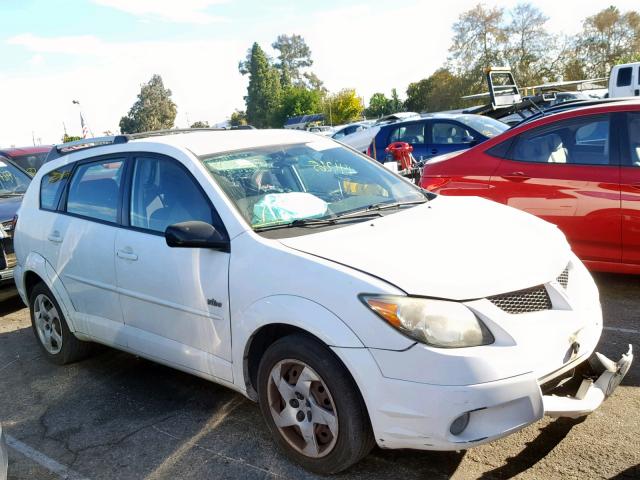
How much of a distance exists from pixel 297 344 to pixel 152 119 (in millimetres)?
101383

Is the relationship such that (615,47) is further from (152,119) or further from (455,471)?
(152,119)

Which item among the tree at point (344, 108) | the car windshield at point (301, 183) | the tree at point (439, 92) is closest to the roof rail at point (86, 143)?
the car windshield at point (301, 183)

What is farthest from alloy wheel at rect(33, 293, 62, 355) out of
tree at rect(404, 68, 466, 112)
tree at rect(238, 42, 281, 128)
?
tree at rect(238, 42, 281, 128)

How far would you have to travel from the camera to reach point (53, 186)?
5.05 metres

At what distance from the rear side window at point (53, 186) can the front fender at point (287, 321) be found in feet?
7.70

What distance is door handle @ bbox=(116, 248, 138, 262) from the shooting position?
394 cm

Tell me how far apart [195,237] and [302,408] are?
1016 mm

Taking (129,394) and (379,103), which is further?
(379,103)

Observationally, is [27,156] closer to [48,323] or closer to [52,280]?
[48,323]

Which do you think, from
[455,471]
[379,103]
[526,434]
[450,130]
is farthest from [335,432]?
[379,103]

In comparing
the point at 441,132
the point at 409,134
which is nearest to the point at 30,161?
the point at 409,134

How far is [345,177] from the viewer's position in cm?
408

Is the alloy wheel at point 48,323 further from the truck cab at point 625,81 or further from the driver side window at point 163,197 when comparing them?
the truck cab at point 625,81

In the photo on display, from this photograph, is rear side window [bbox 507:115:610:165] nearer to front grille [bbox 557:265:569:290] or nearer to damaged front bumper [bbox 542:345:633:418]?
front grille [bbox 557:265:569:290]
